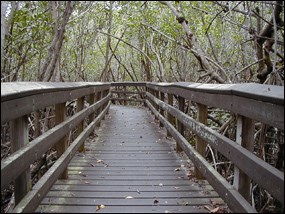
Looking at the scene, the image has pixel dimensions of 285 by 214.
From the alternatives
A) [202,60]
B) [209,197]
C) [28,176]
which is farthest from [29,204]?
[202,60]

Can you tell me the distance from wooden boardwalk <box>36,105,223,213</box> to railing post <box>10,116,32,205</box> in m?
0.57

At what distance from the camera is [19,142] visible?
8.39 ft

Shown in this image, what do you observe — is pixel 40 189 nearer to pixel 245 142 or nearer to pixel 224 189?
pixel 224 189

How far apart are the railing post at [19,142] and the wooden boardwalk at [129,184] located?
1.86 ft

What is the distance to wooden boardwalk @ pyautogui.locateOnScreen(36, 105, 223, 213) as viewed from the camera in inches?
128

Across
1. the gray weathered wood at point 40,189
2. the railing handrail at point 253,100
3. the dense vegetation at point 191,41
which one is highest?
the dense vegetation at point 191,41

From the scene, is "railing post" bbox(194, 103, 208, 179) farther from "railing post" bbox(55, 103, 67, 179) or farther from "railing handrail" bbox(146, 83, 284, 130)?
"railing post" bbox(55, 103, 67, 179)

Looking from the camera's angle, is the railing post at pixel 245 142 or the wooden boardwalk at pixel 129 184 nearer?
the railing post at pixel 245 142

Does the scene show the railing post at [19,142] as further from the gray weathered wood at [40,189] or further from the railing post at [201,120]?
the railing post at [201,120]

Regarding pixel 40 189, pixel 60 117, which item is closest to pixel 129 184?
pixel 60 117

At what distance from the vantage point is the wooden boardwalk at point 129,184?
3.26m

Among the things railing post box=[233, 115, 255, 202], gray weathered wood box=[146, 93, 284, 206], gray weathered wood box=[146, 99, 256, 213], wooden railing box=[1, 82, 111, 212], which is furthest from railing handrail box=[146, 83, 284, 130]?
wooden railing box=[1, 82, 111, 212]

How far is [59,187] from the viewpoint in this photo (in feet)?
12.3

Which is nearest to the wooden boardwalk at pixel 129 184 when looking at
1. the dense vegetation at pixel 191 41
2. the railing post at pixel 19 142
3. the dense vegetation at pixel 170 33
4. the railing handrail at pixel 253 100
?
the railing post at pixel 19 142
